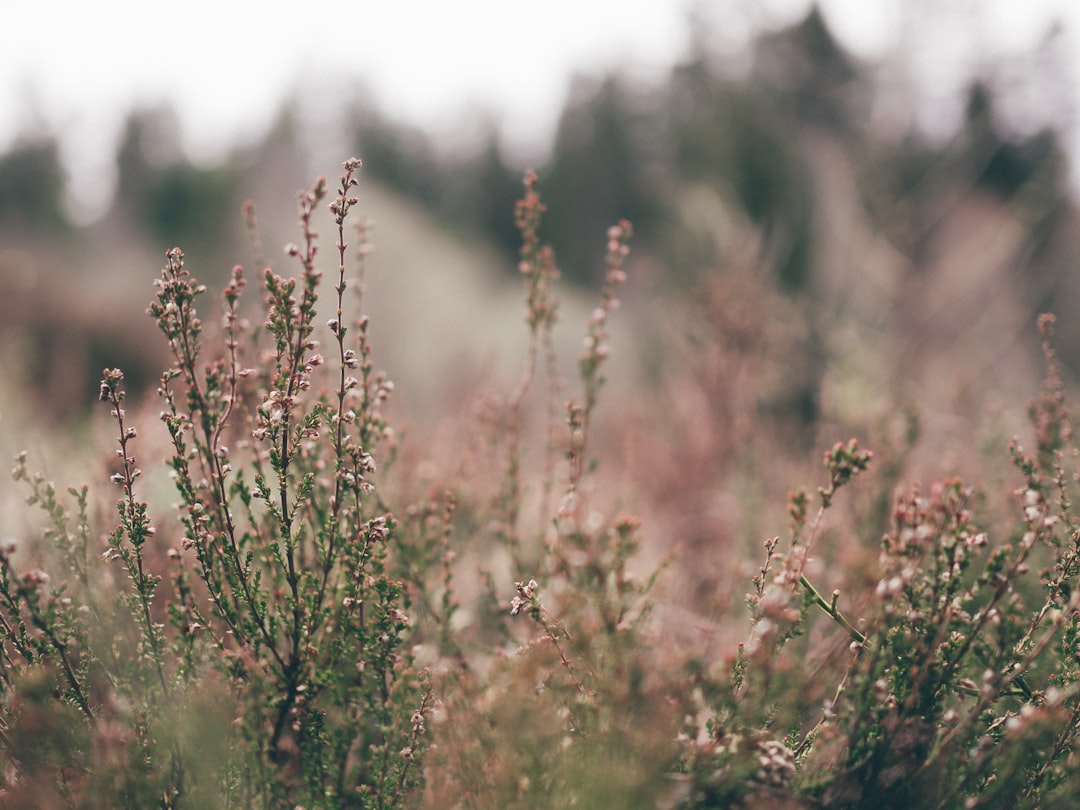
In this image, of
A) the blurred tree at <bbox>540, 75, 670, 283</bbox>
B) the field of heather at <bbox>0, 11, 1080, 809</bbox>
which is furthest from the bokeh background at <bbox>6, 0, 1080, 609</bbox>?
the blurred tree at <bbox>540, 75, 670, 283</bbox>

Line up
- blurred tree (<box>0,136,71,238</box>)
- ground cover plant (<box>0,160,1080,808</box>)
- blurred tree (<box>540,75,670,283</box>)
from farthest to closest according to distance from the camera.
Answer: blurred tree (<box>540,75,670,283</box>) < blurred tree (<box>0,136,71,238</box>) < ground cover plant (<box>0,160,1080,808</box>)

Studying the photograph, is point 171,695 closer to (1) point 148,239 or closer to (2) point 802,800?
(2) point 802,800

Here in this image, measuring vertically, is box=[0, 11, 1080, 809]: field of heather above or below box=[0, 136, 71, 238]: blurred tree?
below

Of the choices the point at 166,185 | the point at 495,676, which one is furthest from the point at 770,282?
the point at 166,185

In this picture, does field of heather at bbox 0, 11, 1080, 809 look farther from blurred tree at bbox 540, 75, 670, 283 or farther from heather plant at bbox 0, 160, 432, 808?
blurred tree at bbox 540, 75, 670, 283

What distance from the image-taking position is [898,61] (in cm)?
1075

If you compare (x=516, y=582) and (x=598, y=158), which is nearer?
(x=516, y=582)

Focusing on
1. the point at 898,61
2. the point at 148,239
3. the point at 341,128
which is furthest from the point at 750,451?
the point at 341,128

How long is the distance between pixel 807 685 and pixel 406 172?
35.6 metres

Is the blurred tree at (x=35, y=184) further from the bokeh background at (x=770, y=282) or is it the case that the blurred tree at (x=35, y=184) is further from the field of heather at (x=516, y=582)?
the field of heather at (x=516, y=582)

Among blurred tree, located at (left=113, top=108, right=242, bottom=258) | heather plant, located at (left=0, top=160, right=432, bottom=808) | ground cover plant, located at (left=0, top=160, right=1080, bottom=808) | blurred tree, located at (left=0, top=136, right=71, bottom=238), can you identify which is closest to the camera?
ground cover plant, located at (left=0, top=160, right=1080, bottom=808)

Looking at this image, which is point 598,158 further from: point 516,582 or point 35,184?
point 516,582

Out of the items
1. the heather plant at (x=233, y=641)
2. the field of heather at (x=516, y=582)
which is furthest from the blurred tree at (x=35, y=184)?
the heather plant at (x=233, y=641)

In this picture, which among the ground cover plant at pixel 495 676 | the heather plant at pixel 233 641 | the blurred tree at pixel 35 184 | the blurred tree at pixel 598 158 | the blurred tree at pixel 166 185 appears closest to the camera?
the ground cover plant at pixel 495 676
